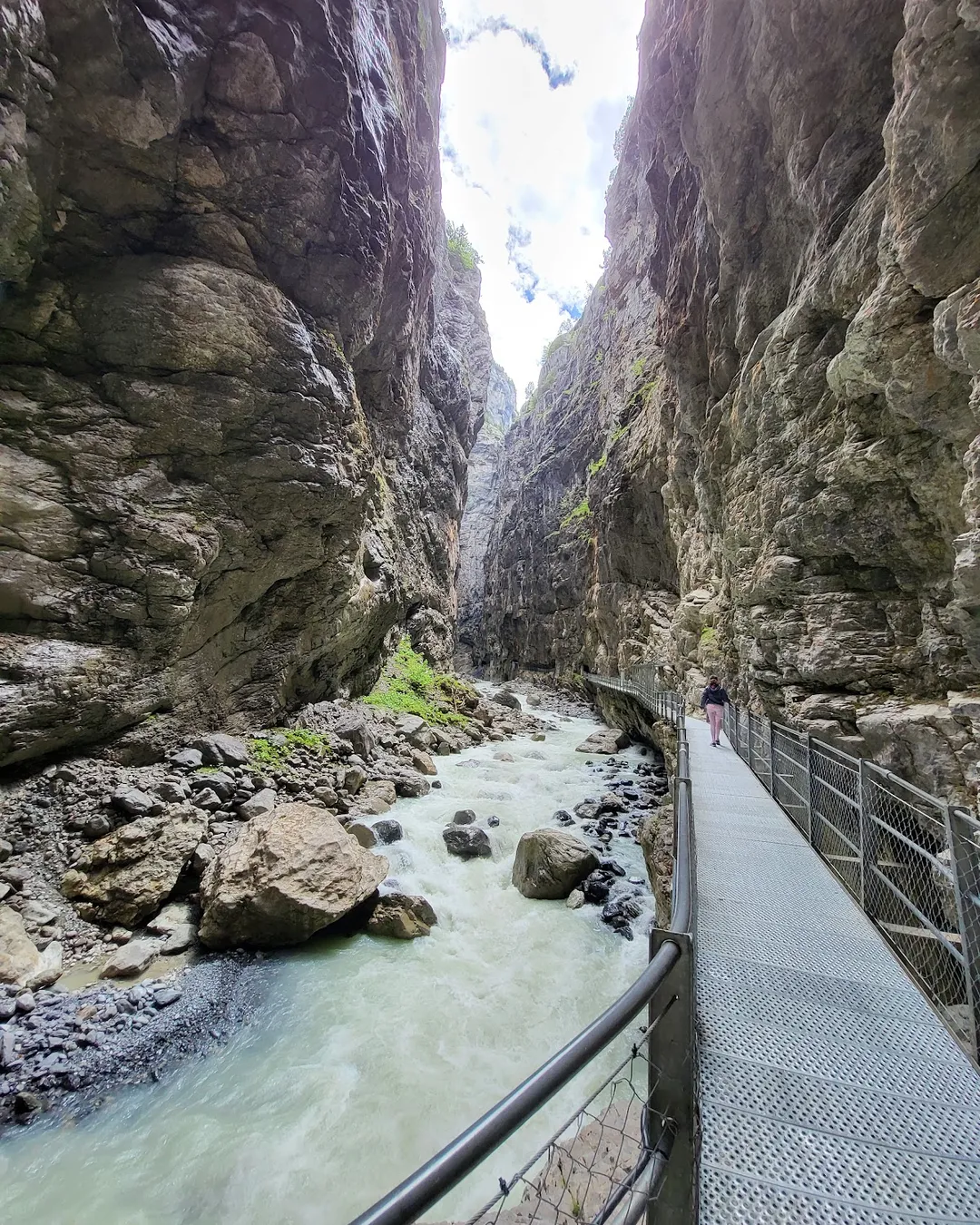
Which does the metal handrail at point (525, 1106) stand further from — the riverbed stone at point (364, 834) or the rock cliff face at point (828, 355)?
the riverbed stone at point (364, 834)

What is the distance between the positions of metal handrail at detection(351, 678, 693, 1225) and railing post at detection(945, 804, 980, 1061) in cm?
172

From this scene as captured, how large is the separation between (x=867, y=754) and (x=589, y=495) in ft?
87.7

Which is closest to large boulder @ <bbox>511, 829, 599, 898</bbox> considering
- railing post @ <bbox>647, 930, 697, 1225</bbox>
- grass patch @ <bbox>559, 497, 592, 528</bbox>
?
railing post @ <bbox>647, 930, 697, 1225</bbox>

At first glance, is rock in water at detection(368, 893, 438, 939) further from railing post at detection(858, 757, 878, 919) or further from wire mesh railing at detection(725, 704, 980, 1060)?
railing post at detection(858, 757, 878, 919)

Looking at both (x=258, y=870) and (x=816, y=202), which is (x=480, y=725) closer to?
(x=258, y=870)

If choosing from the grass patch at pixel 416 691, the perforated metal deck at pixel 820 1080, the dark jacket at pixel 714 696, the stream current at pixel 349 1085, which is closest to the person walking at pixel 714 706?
the dark jacket at pixel 714 696

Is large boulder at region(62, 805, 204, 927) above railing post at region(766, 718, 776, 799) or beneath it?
beneath

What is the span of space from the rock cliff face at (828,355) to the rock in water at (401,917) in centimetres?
610

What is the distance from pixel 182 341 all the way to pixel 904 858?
11.9 m

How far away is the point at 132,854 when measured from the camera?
628 centimetres

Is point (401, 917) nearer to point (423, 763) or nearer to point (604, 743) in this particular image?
point (423, 763)

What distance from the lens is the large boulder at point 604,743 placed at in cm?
1847

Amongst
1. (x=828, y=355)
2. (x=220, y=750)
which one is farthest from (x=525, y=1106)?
(x=828, y=355)

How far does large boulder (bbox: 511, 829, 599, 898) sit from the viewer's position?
7.53 metres
